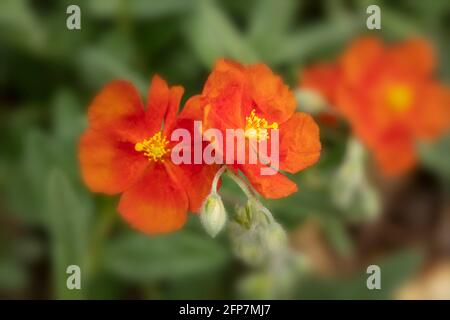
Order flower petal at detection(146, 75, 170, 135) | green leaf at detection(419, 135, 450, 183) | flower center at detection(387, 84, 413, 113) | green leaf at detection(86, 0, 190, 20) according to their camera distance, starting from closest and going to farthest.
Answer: flower petal at detection(146, 75, 170, 135) → flower center at detection(387, 84, 413, 113) → green leaf at detection(86, 0, 190, 20) → green leaf at detection(419, 135, 450, 183)

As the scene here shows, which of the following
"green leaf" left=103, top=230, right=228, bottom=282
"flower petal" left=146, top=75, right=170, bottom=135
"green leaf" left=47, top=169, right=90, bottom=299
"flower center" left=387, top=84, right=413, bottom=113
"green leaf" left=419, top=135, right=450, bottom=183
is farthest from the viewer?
"green leaf" left=419, top=135, right=450, bottom=183

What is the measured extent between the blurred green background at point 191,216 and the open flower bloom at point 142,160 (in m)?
0.54

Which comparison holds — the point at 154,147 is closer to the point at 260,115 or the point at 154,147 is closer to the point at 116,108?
the point at 116,108

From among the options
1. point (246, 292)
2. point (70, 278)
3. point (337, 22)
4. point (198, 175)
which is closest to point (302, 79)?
point (337, 22)

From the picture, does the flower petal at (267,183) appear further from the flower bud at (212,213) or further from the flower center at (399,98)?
the flower center at (399,98)

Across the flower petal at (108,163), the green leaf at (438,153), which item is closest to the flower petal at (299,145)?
the flower petal at (108,163)

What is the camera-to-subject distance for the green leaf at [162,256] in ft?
7.70

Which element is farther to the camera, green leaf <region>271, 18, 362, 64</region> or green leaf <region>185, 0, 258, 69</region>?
green leaf <region>271, 18, 362, 64</region>

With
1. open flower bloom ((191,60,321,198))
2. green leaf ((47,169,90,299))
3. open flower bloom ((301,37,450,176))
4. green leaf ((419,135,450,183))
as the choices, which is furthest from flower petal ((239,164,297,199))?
green leaf ((419,135,450,183))

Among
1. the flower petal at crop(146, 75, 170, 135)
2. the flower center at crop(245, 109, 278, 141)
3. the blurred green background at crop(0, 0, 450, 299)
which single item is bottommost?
the flower center at crop(245, 109, 278, 141)

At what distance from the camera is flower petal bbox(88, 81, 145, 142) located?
4.69 feet

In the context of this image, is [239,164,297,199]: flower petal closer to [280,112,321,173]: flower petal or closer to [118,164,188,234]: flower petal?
[280,112,321,173]: flower petal
